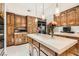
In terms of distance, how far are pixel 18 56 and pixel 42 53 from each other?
469mm

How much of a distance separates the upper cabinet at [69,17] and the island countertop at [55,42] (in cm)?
33

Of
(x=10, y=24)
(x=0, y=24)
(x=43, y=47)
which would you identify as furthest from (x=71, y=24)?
(x=0, y=24)

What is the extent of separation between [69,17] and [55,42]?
0.64 meters

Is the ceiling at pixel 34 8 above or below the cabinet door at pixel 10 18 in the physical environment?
above

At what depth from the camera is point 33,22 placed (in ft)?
6.98

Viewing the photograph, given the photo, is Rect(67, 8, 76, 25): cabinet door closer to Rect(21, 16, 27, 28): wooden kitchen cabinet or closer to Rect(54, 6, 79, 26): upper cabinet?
Rect(54, 6, 79, 26): upper cabinet

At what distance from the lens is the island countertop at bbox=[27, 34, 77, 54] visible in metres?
1.63

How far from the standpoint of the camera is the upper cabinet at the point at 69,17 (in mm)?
2102

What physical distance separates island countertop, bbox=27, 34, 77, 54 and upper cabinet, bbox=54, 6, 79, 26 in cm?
33

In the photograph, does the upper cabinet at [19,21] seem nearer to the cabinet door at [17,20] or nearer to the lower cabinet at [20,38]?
the cabinet door at [17,20]

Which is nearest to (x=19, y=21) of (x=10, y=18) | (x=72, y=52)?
A: (x=10, y=18)

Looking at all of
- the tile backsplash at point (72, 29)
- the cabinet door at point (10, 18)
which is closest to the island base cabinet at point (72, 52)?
the tile backsplash at point (72, 29)

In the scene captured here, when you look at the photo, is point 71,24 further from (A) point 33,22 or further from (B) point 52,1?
(A) point 33,22

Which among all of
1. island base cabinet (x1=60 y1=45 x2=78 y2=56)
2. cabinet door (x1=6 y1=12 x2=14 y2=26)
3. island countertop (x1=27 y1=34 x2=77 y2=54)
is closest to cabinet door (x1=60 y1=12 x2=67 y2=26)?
island countertop (x1=27 y1=34 x2=77 y2=54)
